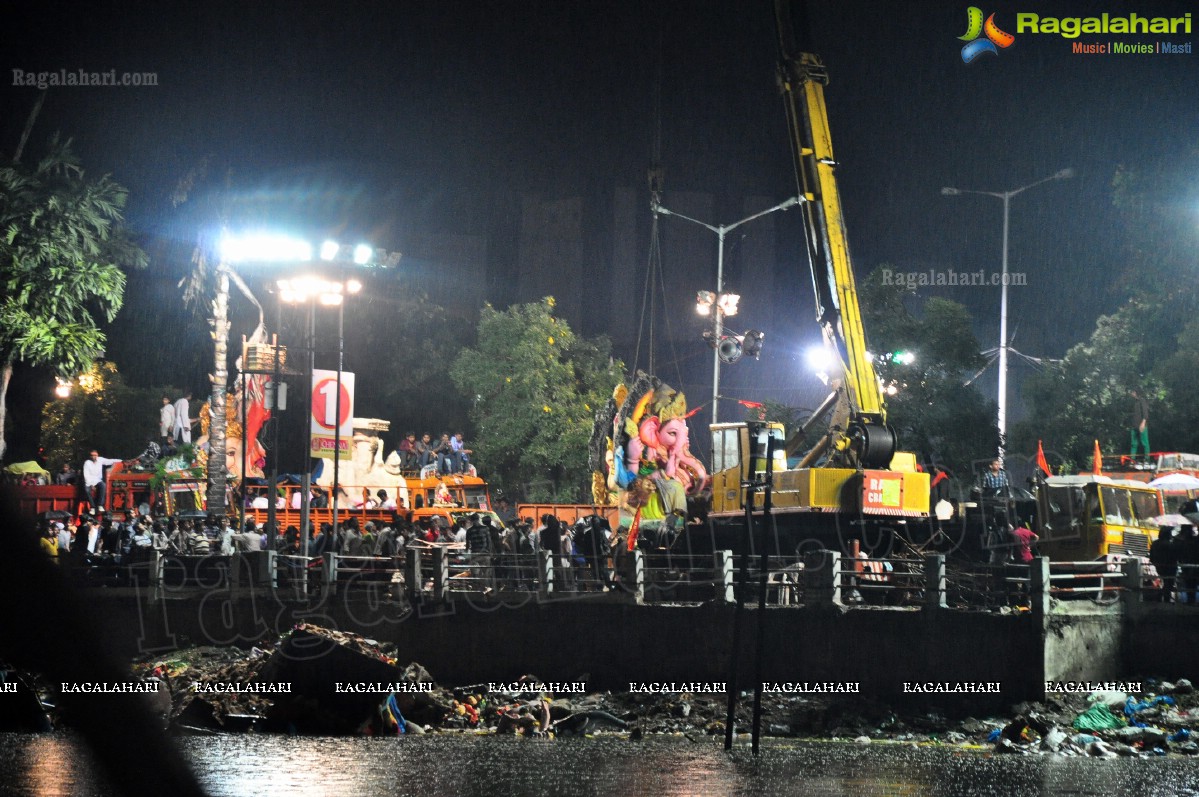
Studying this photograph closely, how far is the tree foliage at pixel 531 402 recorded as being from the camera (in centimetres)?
5254

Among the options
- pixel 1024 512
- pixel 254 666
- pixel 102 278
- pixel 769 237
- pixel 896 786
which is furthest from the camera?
pixel 769 237

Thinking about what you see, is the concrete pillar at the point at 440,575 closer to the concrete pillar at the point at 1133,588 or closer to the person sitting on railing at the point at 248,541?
the person sitting on railing at the point at 248,541

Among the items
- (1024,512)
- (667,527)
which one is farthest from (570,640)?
(1024,512)

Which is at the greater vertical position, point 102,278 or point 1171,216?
point 1171,216

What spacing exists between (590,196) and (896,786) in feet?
171

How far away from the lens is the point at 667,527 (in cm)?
2609

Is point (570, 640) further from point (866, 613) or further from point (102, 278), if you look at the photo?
point (102, 278)

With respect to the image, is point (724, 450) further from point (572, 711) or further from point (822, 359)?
point (572, 711)

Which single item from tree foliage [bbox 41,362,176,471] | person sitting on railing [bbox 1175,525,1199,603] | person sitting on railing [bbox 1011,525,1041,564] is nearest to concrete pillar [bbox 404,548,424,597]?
person sitting on railing [bbox 1011,525,1041,564]

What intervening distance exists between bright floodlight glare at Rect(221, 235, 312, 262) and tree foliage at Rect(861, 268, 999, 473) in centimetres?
1854

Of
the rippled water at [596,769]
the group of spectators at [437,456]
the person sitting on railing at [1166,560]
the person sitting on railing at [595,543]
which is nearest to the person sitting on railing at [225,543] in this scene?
the person sitting on railing at [595,543]

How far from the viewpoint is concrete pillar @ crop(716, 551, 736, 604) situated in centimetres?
1972

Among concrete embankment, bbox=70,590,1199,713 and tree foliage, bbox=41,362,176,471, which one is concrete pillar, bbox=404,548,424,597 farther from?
tree foliage, bbox=41,362,176,471

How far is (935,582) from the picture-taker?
63.1 ft
